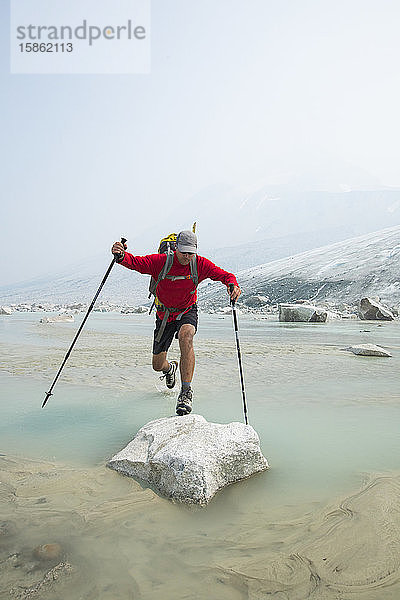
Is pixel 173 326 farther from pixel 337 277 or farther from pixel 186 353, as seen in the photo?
pixel 337 277

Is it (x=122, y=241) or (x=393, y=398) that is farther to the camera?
(x=393, y=398)

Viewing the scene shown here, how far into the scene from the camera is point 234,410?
17.5ft

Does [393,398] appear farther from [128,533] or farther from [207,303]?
[207,303]

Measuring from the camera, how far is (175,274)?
5.42m

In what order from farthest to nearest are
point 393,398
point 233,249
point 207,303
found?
point 233,249, point 207,303, point 393,398

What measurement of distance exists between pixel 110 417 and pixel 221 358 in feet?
16.6

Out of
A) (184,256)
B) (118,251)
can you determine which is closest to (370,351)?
(184,256)

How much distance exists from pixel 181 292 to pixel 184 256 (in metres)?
0.53

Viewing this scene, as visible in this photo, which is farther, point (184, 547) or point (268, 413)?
point (268, 413)

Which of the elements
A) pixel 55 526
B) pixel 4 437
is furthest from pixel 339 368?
pixel 55 526

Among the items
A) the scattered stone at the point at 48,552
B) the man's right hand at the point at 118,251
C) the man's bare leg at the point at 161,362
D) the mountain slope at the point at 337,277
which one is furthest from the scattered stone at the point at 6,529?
the mountain slope at the point at 337,277

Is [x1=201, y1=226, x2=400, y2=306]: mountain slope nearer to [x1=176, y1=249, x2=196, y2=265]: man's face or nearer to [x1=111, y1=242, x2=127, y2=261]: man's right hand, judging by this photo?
[x1=176, y1=249, x2=196, y2=265]: man's face

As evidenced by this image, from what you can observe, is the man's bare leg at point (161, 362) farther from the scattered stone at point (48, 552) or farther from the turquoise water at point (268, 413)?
the scattered stone at point (48, 552)

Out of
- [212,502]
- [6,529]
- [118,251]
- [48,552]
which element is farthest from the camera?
[118,251]
